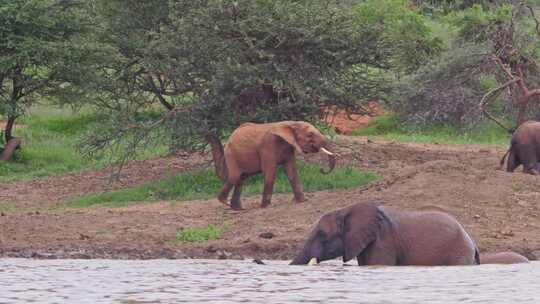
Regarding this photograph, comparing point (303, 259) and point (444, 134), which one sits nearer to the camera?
point (303, 259)

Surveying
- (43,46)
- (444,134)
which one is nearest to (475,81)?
(444,134)

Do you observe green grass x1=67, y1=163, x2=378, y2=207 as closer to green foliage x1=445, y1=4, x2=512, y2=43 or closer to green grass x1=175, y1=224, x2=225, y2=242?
green grass x1=175, y1=224, x2=225, y2=242

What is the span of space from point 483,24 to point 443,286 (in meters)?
22.1

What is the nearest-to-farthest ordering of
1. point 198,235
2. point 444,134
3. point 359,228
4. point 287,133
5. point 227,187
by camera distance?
point 359,228, point 198,235, point 287,133, point 227,187, point 444,134

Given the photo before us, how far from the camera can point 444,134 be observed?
27453 mm

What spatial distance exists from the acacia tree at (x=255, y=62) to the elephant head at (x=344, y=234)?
8.22 m

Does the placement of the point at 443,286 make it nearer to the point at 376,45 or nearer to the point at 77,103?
the point at 376,45

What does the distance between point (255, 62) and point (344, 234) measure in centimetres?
918

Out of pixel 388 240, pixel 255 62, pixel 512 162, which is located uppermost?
pixel 255 62

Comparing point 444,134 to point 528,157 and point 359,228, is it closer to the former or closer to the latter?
point 528,157

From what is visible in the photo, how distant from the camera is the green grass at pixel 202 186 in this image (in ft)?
61.7

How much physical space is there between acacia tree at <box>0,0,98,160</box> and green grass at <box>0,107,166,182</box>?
23.5 inches

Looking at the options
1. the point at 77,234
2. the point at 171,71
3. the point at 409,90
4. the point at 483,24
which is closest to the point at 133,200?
the point at 171,71

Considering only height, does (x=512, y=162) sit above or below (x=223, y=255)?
above
